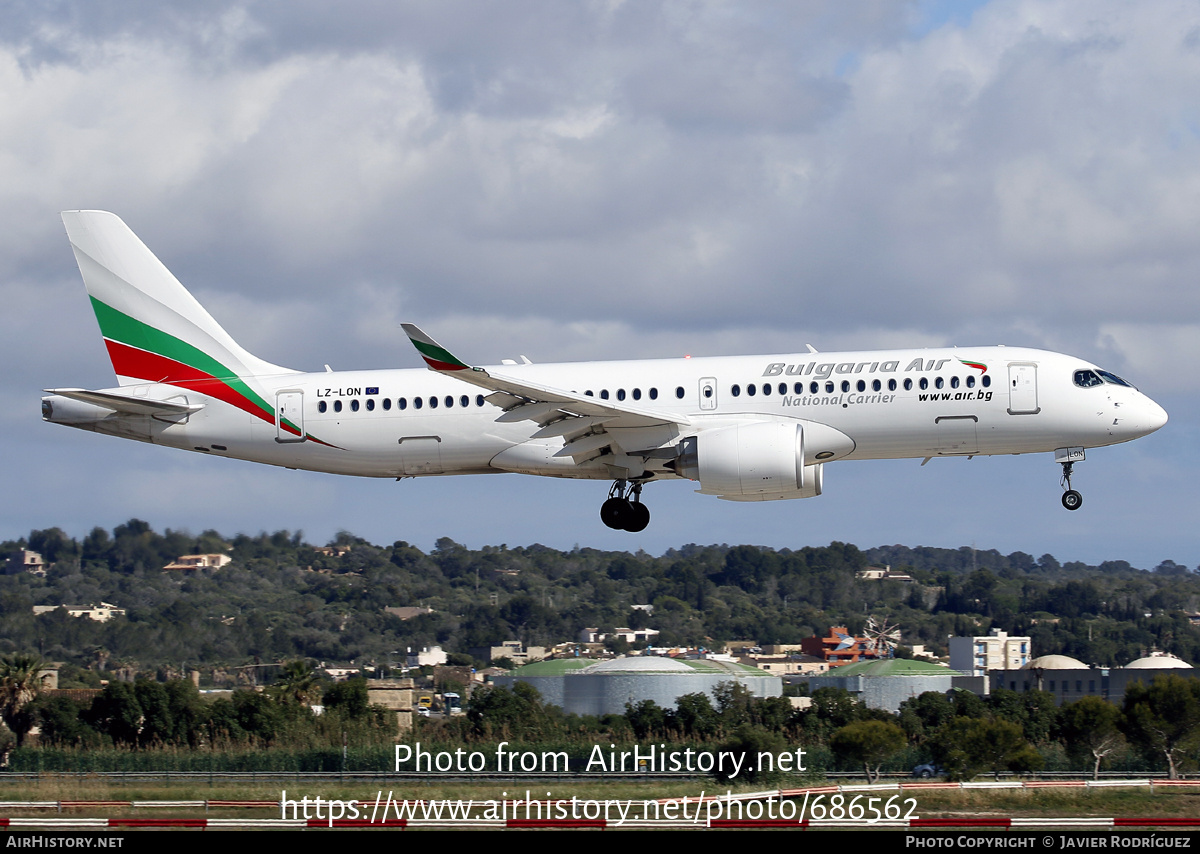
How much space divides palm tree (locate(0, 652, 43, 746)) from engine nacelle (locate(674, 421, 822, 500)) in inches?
1639

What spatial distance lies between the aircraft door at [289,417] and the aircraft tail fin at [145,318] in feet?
4.28

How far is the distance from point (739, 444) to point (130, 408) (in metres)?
15.8

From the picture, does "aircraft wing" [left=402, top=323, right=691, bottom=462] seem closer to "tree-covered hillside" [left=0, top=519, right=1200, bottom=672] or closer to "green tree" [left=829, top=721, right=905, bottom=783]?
"green tree" [left=829, top=721, right=905, bottom=783]

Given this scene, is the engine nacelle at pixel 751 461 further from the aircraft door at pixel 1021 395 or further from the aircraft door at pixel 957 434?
the aircraft door at pixel 1021 395

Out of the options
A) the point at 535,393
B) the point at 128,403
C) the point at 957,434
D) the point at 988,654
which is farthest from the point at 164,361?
the point at 988,654

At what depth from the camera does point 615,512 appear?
37719mm

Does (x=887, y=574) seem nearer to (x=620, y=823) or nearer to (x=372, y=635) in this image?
(x=372, y=635)

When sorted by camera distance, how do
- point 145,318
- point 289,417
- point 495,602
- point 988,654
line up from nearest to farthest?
point 289,417 < point 145,318 < point 988,654 < point 495,602

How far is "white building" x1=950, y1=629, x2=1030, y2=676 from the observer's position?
125938 millimetres

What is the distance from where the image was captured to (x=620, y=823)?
26.2 meters

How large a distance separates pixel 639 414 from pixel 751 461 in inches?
111

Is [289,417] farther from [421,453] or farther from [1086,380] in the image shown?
[1086,380]

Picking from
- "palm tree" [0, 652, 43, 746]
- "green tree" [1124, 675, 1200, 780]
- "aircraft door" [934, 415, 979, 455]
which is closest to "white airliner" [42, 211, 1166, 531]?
"aircraft door" [934, 415, 979, 455]

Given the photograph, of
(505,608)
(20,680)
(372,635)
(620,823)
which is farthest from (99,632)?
(620,823)
